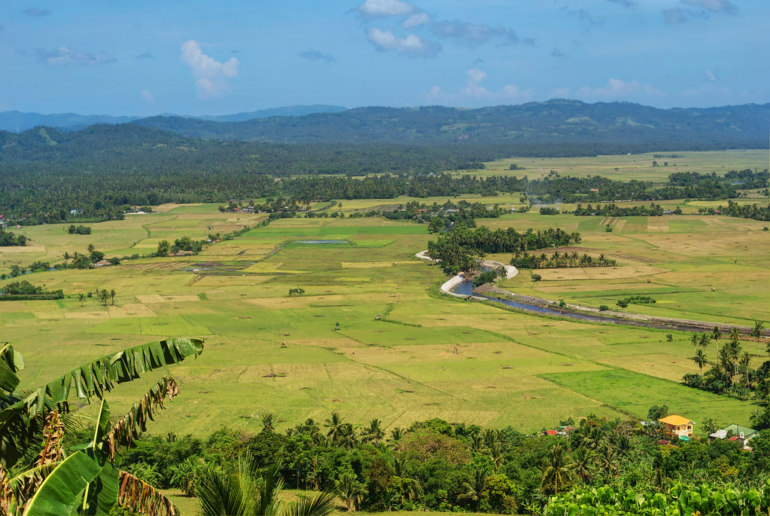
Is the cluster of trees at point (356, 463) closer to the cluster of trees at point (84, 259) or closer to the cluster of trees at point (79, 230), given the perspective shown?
the cluster of trees at point (84, 259)

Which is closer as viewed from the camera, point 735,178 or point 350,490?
point 350,490

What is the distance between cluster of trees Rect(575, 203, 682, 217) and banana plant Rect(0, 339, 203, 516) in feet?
402

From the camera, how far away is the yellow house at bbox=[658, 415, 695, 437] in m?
34.1

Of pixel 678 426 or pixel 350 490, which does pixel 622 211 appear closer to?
pixel 678 426

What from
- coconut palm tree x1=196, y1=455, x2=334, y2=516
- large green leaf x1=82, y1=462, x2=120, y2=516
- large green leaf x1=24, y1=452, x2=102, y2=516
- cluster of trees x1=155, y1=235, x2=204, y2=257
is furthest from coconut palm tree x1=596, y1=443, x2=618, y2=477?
cluster of trees x1=155, y1=235, x2=204, y2=257

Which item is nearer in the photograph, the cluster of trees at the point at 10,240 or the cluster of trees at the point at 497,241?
the cluster of trees at the point at 497,241

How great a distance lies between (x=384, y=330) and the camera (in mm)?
56656

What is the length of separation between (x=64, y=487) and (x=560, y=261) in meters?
80.9

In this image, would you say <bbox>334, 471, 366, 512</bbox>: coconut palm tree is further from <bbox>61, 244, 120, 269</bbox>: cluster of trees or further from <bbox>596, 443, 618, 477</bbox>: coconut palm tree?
<bbox>61, 244, 120, 269</bbox>: cluster of trees

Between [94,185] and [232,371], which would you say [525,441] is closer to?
[232,371]

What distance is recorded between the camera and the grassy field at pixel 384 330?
39.7 metres

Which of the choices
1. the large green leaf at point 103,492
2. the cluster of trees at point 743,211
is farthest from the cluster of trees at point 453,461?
the cluster of trees at point 743,211

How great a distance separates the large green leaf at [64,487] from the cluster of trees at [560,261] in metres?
79.7

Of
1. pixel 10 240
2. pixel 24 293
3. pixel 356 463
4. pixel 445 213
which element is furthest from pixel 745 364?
pixel 10 240
